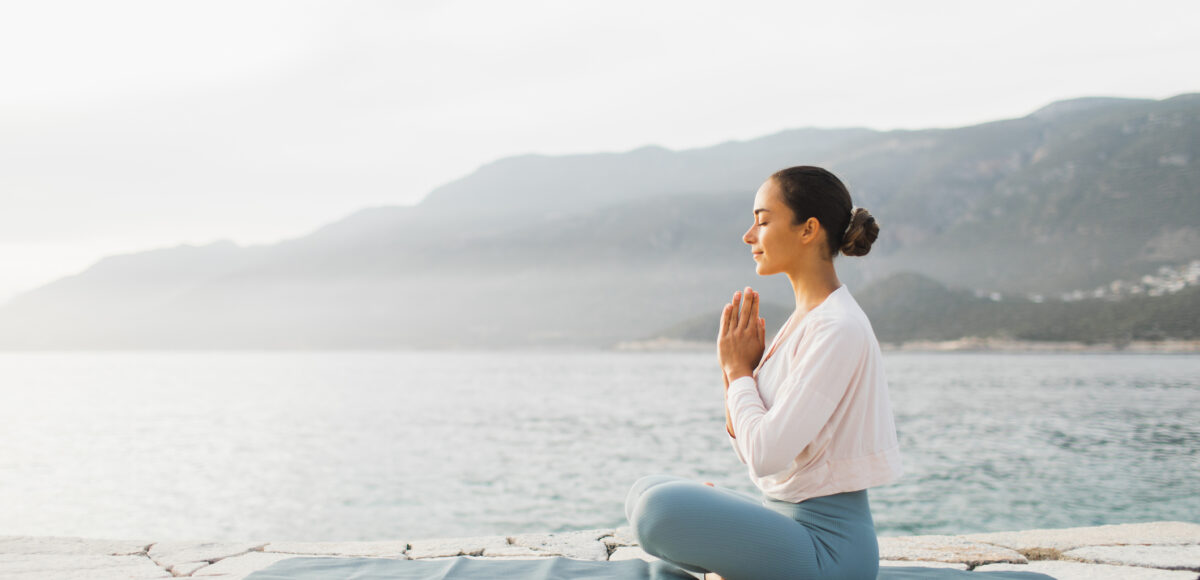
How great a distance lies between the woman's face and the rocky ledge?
207 centimetres

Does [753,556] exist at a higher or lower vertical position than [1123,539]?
higher

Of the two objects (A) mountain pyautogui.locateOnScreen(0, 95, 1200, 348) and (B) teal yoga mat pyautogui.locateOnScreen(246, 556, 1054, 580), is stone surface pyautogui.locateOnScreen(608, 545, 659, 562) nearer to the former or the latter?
(B) teal yoga mat pyautogui.locateOnScreen(246, 556, 1054, 580)

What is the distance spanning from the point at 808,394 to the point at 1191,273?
108252 mm

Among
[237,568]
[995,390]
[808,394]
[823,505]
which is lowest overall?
[995,390]

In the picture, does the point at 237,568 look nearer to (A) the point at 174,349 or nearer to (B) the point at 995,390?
(B) the point at 995,390

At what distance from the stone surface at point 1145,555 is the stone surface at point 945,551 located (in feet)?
1.09

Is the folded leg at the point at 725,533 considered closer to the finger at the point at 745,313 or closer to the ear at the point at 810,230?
the finger at the point at 745,313

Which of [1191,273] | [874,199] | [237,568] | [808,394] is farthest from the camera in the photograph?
[874,199]

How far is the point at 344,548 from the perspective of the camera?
4.87 metres

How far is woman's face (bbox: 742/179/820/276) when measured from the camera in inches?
110

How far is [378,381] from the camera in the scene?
80562 mm

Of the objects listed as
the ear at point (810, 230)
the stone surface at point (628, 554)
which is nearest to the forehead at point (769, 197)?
the ear at point (810, 230)

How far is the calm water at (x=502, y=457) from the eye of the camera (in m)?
18.9

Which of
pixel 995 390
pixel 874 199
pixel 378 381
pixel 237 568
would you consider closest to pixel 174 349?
pixel 378 381
